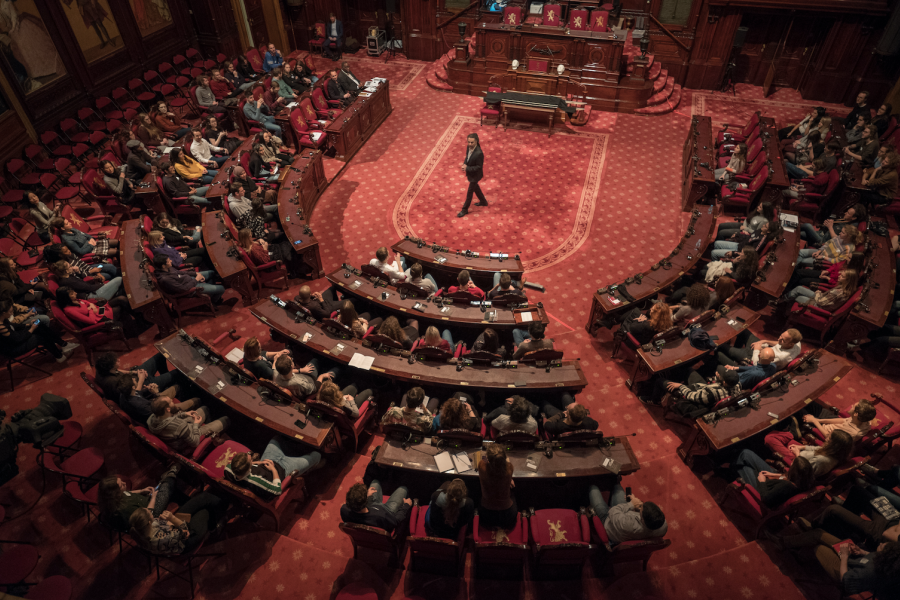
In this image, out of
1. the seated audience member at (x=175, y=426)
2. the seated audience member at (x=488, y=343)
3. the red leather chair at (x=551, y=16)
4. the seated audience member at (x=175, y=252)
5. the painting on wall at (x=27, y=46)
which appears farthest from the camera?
the red leather chair at (x=551, y=16)

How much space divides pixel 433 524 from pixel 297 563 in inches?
62.4

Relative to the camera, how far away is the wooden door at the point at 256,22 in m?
15.9

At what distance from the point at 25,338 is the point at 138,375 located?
7.30 ft

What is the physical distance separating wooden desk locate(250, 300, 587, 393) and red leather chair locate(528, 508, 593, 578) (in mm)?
1505

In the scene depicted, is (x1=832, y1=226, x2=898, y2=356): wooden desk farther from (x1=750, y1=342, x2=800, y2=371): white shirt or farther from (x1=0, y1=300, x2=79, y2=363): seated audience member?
(x1=0, y1=300, x2=79, y2=363): seated audience member

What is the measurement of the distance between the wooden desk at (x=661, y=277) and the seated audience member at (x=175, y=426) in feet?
17.5

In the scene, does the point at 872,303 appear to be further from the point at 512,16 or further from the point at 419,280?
the point at 512,16

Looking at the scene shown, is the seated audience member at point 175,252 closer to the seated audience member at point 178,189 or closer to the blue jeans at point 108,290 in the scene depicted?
the blue jeans at point 108,290

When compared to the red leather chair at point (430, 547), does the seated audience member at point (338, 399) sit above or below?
above

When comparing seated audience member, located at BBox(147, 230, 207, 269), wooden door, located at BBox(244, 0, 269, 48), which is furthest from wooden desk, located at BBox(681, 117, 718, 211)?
wooden door, located at BBox(244, 0, 269, 48)

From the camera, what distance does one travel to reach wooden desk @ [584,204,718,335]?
7.30m

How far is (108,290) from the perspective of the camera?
7566mm

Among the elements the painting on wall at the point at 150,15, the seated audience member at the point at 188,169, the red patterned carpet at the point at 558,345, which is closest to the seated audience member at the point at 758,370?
the red patterned carpet at the point at 558,345

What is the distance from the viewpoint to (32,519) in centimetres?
550
